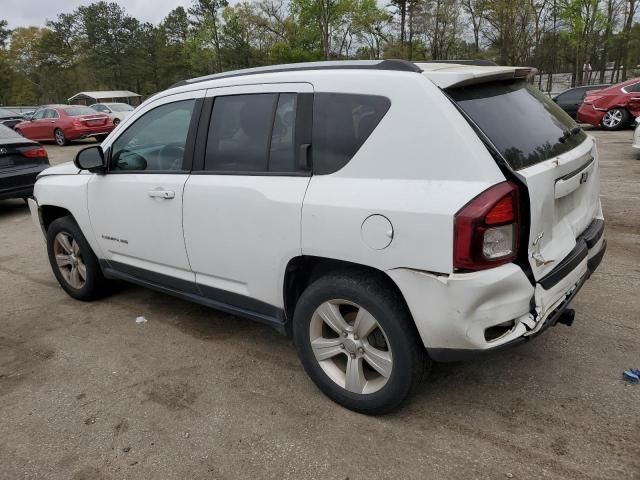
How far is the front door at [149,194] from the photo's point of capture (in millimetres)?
3334

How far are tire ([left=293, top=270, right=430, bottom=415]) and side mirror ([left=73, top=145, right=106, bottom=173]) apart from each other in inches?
79.9

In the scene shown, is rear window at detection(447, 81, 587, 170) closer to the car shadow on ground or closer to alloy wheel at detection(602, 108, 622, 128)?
the car shadow on ground

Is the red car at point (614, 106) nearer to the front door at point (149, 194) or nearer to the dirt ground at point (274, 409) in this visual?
the dirt ground at point (274, 409)

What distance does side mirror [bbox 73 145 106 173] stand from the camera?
12.4ft

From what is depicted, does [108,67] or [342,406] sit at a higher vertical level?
[108,67]

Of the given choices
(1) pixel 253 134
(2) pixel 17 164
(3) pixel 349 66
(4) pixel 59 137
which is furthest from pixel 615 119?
(4) pixel 59 137

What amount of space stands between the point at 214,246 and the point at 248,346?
0.86 metres

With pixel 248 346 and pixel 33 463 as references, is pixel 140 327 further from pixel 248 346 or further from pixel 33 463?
pixel 33 463

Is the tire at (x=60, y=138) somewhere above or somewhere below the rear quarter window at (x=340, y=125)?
below

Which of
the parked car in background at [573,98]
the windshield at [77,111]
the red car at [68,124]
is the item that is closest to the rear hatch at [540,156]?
the parked car in background at [573,98]

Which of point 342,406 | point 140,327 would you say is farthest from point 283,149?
point 140,327

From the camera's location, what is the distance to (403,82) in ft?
7.93

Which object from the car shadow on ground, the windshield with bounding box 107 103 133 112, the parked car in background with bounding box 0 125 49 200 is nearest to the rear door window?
the parked car in background with bounding box 0 125 49 200

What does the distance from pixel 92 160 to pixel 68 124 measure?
1673cm
